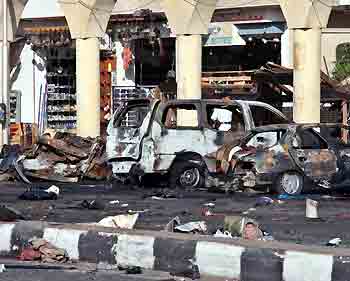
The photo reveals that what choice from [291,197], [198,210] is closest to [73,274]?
[198,210]

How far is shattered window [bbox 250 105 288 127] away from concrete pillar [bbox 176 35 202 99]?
8.73 m

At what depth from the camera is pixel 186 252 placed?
10727 mm

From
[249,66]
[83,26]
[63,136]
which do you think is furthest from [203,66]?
[63,136]

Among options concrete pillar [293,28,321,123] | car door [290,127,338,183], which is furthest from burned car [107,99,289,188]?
concrete pillar [293,28,321,123]

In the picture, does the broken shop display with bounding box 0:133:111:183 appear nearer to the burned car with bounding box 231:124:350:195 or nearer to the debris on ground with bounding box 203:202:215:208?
the burned car with bounding box 231:124:350:195

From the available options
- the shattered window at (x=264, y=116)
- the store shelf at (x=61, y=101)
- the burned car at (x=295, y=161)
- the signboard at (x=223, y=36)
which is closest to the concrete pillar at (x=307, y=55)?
the signboard at (x=223, y=36)

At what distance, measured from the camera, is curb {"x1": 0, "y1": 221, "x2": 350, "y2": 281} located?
9766 mm

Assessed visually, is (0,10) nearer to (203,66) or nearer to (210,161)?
(203,66)

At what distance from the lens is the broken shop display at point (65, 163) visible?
24.0 meters

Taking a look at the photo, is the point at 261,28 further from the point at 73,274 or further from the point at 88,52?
the point at 73,274

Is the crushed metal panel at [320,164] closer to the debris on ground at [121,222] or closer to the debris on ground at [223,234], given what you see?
the debris on ground at [121,222]

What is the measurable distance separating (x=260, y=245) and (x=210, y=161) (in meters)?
10.6

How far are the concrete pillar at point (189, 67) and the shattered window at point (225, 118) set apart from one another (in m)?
9.09

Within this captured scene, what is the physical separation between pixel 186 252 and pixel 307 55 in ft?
62.1
